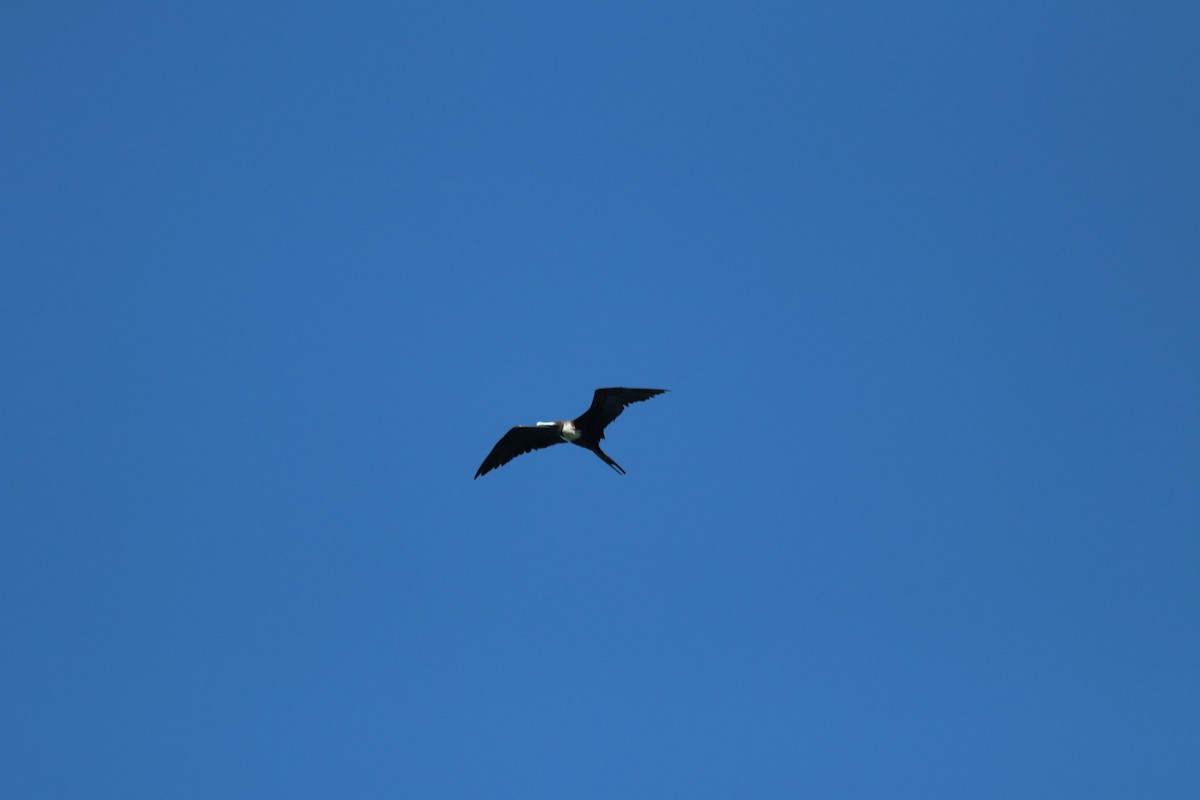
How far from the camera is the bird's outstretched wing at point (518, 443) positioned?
26.9 meters

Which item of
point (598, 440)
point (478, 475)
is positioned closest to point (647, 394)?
point (598, 440)

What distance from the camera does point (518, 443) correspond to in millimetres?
27250

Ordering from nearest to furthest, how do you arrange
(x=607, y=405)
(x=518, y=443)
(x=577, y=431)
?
(x=607, y=405), (x=577, y=431), (x=518, y=443)

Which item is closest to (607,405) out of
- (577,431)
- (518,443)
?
(577,431)

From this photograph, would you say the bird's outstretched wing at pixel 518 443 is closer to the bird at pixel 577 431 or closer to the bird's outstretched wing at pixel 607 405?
the bird at pixel 577 431

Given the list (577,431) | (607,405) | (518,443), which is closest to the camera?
(607,405)

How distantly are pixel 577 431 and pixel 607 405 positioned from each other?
99 centimetres

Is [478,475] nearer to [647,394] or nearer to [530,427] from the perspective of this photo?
[530,427]

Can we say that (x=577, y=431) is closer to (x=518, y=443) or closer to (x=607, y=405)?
(x=607, y=405)

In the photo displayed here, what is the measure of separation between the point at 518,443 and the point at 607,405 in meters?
2.58

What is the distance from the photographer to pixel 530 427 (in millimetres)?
26797

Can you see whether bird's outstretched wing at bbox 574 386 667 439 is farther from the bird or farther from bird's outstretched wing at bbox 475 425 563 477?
bird's outstretched wing at bbox 475 425 563 477

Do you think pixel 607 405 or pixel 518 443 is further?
pixel 518 443

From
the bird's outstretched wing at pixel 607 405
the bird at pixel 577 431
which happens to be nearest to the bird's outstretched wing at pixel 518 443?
the bird at pixel 577 431
